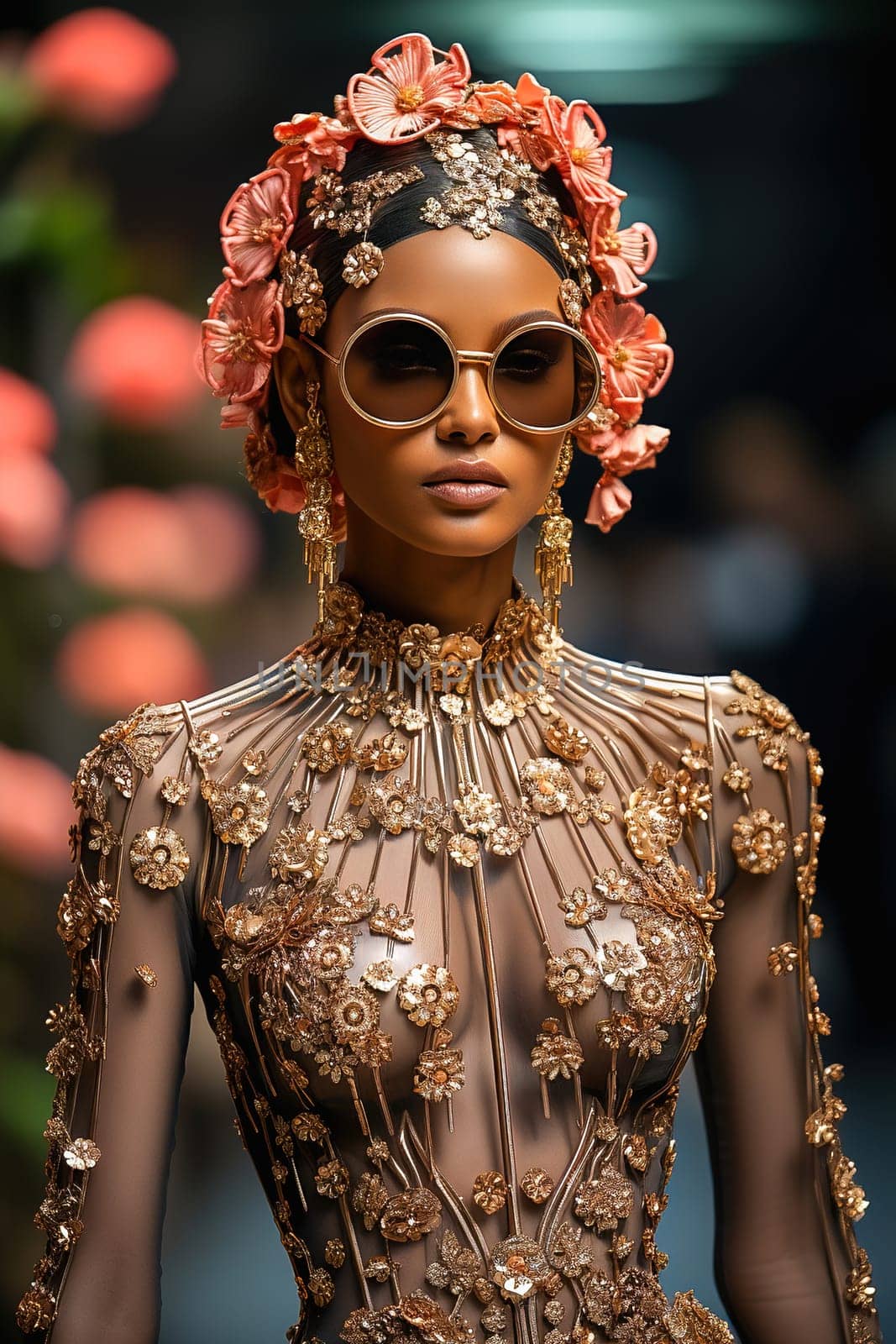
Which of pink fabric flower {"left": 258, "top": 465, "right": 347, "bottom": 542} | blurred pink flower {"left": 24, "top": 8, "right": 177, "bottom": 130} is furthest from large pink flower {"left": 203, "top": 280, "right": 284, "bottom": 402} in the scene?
blurred pink flower {"left": 24, "top": 8, "right": 177, "bottom": 130}

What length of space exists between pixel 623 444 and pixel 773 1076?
2.34 ft

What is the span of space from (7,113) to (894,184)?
1275mm

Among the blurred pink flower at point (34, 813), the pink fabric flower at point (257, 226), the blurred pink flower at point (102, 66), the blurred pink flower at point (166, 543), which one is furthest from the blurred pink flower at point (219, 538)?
the pink fabric flower at point (257, 226)

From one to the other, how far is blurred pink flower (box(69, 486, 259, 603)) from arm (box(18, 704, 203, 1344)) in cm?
77

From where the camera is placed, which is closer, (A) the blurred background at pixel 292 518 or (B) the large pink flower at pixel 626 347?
(B) the large pink flower at pixel 626 347

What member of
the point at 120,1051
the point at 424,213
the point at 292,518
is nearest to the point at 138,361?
the point at 292,518

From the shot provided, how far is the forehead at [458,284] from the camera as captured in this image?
1.76 m

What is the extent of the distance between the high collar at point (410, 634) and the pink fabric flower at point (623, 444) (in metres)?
0.18

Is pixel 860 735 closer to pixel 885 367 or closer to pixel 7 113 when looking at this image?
pixel 885 367

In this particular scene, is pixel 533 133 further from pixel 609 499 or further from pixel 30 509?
pixel 30 509

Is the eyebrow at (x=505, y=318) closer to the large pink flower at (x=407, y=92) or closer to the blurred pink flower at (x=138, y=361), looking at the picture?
the large pink flower at (x=407, y=92)

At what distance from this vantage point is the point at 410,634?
1887 mm

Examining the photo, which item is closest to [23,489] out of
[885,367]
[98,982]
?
[98,982]

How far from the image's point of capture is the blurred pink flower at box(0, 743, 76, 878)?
8.79ft
